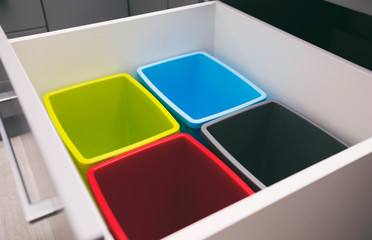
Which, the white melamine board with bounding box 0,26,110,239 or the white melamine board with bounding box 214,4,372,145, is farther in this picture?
the white melamine board with bounding box 214,4,372,145

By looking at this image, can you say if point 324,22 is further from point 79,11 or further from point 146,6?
point 79,11

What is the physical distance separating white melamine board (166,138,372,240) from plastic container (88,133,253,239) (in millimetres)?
115

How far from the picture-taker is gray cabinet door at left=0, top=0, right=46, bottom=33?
5.05 feet

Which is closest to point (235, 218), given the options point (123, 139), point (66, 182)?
point (66, 182)

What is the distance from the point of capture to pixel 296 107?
796 millimetres

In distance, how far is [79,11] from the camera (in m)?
1.78

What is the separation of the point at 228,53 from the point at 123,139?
38 centimetres

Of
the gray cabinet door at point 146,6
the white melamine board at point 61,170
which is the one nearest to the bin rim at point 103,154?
the white melamine board at point 61,170

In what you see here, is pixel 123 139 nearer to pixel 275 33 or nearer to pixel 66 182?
pixel 275 33

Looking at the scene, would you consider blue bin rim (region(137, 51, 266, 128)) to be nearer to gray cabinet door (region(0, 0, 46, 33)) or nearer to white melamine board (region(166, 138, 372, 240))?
white melamine board (region(166, 138, 372, 240))

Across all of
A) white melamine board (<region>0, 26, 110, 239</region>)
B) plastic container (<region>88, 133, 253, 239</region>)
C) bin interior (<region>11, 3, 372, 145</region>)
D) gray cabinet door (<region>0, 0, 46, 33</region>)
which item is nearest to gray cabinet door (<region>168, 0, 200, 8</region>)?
bin interior (<region>11, 3, 372, 145</region>)

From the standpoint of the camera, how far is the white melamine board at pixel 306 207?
38cm

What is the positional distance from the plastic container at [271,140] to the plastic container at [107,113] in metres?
0.13

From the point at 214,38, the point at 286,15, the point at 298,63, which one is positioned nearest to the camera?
the point at 298,63
